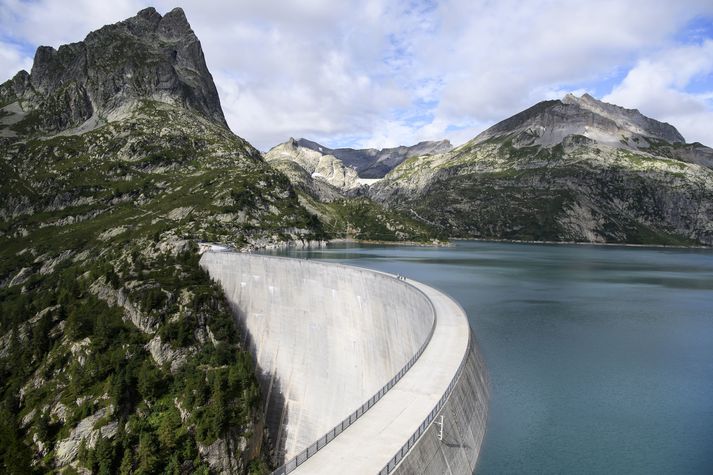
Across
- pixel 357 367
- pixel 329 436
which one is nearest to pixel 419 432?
pixel 329 436

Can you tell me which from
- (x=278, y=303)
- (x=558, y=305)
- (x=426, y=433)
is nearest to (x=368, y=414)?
(x=426, y=433)

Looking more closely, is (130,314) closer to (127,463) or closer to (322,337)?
(127,463)

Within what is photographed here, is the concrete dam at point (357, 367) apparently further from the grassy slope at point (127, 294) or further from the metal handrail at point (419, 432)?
the grassy slope at point (127, 294)

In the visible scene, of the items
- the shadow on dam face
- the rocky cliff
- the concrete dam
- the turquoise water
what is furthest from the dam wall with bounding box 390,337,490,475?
the rocky cliff

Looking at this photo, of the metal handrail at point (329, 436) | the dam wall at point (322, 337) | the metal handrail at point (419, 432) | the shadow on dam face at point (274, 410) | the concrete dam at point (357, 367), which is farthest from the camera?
the shadow on dam face at point (274, 410)

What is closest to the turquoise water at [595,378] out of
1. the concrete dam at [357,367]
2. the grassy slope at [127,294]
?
the concrete dam at [357,367]
